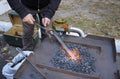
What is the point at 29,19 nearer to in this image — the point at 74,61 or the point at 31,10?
the point at 31,10

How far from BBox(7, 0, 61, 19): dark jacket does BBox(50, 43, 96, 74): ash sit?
0.87 metres

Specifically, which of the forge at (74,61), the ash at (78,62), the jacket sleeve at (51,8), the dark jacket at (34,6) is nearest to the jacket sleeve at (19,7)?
the dark jacket at (34,6)

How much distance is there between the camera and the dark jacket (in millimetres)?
3706

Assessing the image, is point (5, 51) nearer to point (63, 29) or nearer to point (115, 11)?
point (63, 29)

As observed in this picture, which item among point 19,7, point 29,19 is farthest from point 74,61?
point 19,7

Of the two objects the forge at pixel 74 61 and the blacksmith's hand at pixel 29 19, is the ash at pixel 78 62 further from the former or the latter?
the blacksmith's hand at pixel 29 19

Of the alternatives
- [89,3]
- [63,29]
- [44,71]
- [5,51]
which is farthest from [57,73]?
[89,3]

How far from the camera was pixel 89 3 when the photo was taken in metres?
7.93

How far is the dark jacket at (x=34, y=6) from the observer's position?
12.2ft

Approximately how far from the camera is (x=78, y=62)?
3.04 m

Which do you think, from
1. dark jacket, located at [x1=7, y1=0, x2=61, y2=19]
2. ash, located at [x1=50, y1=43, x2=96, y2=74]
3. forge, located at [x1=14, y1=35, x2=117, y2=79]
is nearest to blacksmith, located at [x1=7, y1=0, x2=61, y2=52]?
dark jacket, located at [x1=7, y1=0, x2=61, y2=19]

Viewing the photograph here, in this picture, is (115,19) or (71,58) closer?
(71,58)

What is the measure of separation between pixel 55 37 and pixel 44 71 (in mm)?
701

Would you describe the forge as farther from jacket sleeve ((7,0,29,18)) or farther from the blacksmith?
jacket sleeve ((7,0,29,18))
